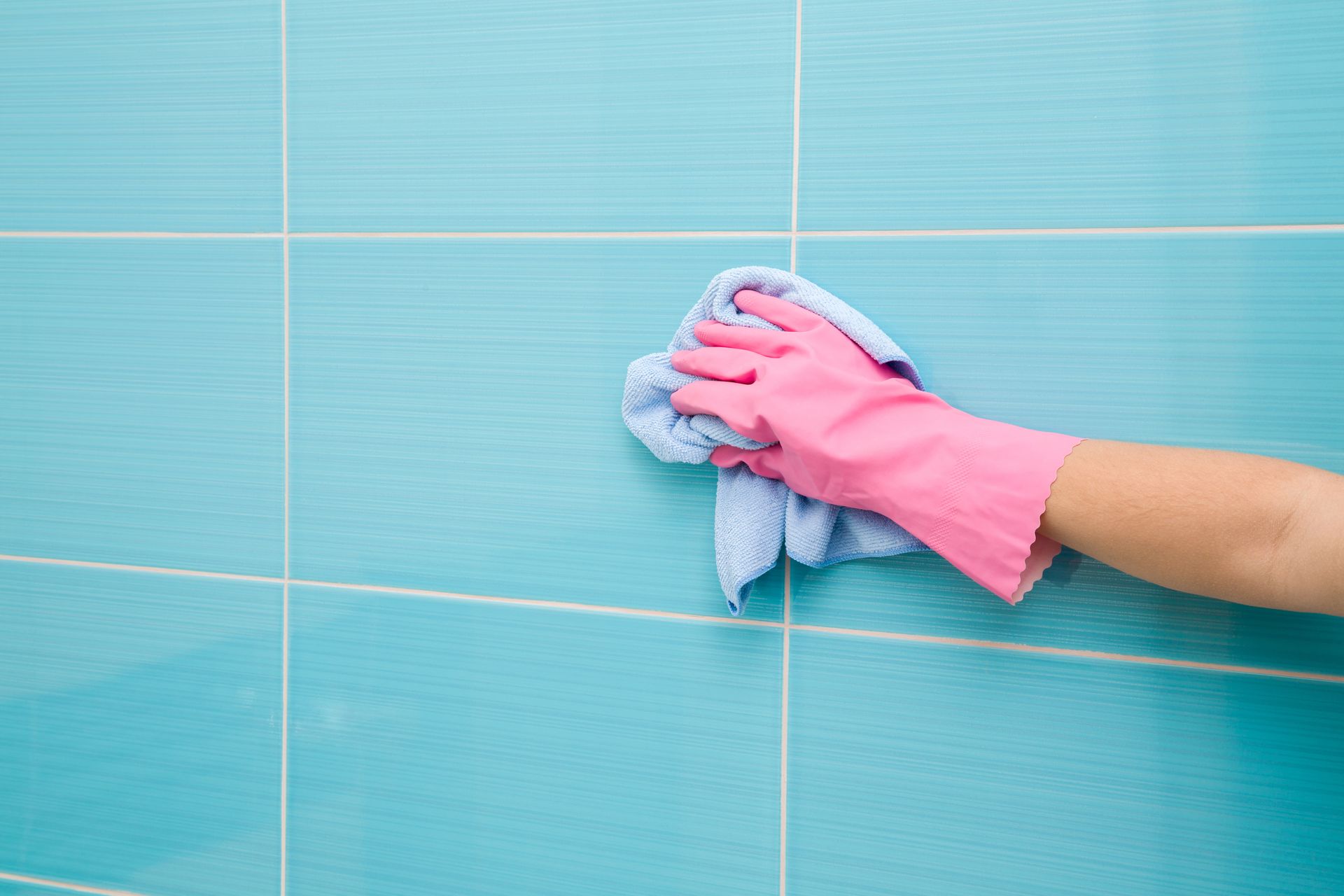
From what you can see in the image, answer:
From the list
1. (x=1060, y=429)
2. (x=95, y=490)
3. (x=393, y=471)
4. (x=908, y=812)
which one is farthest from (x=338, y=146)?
(x=908, y=812)

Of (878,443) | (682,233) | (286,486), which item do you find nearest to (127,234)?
(286,486)

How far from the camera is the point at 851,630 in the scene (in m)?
0.75

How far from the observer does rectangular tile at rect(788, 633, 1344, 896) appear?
69 centimetres

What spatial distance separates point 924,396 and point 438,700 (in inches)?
21.8

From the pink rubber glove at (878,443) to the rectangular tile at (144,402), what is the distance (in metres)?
0.47

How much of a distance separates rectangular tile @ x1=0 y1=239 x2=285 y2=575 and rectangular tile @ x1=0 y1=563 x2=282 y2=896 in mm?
48

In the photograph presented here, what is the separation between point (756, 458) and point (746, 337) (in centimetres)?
10

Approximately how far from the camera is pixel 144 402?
0.89 m

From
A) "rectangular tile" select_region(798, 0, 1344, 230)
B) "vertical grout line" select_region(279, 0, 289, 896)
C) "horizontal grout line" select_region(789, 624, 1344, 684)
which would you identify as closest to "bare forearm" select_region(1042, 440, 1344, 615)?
"horizontal grout line" select_region(789, 624, 1344, 684)

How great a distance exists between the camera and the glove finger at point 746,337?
0.69m

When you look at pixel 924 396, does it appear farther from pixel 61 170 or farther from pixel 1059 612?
pixel 61 170

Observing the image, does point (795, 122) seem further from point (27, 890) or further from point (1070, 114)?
point (27, 890)

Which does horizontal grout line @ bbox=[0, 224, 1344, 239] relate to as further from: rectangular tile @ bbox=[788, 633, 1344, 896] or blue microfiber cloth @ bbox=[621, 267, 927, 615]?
rectangular tile @ bbox=[788, 633, 1344, 896]

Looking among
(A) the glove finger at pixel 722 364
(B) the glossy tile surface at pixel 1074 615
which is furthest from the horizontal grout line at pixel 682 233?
(B) the glossy tile surface at pixel 1074 615
